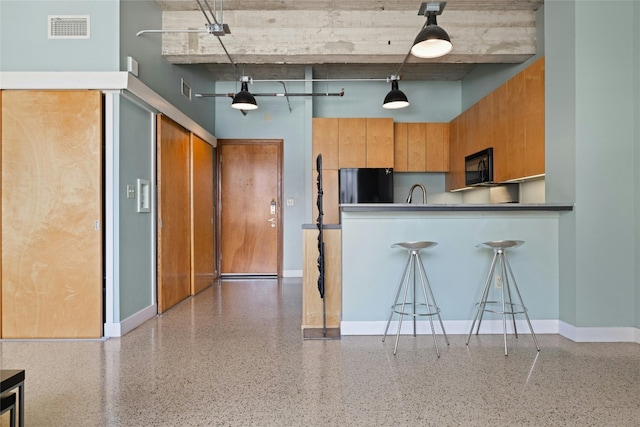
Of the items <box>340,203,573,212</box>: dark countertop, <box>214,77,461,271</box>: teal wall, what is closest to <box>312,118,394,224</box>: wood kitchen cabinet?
<box>214,77,461,271</box>: teal wall

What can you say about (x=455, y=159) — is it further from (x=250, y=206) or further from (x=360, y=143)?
(x=250, y=206)

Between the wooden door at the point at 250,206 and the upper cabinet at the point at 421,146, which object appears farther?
→ the wooden door at the point at 250,206

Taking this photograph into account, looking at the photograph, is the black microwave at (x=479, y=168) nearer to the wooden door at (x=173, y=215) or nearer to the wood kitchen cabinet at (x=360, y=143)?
the wood kitchen cabinet at (x=360, y=143)

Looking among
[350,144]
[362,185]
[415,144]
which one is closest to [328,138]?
[350,144]

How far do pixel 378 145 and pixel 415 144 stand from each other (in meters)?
0.65

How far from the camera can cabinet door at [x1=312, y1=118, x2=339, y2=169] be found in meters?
5.84

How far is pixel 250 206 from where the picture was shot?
6.66 meters

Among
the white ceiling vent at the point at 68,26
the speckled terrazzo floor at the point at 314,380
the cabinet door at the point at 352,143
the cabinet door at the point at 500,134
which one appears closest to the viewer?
the speckled terrazzo floor at the point at 314,380

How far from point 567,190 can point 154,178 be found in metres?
3.81

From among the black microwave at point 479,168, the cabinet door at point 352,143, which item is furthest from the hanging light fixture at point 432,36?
the cabinet door at point 352,143

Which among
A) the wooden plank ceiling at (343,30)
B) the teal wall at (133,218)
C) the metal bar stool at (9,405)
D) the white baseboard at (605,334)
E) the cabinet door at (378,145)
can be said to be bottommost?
the white baseboard at (605,334)

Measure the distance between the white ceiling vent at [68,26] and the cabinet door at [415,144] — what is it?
429 centimetres

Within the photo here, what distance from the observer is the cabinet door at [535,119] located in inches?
145

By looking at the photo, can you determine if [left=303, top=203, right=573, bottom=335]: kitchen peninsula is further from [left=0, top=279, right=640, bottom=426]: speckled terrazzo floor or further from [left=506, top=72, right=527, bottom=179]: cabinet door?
[left=506, top=72, right=527, bottom=179]: cabinet door
